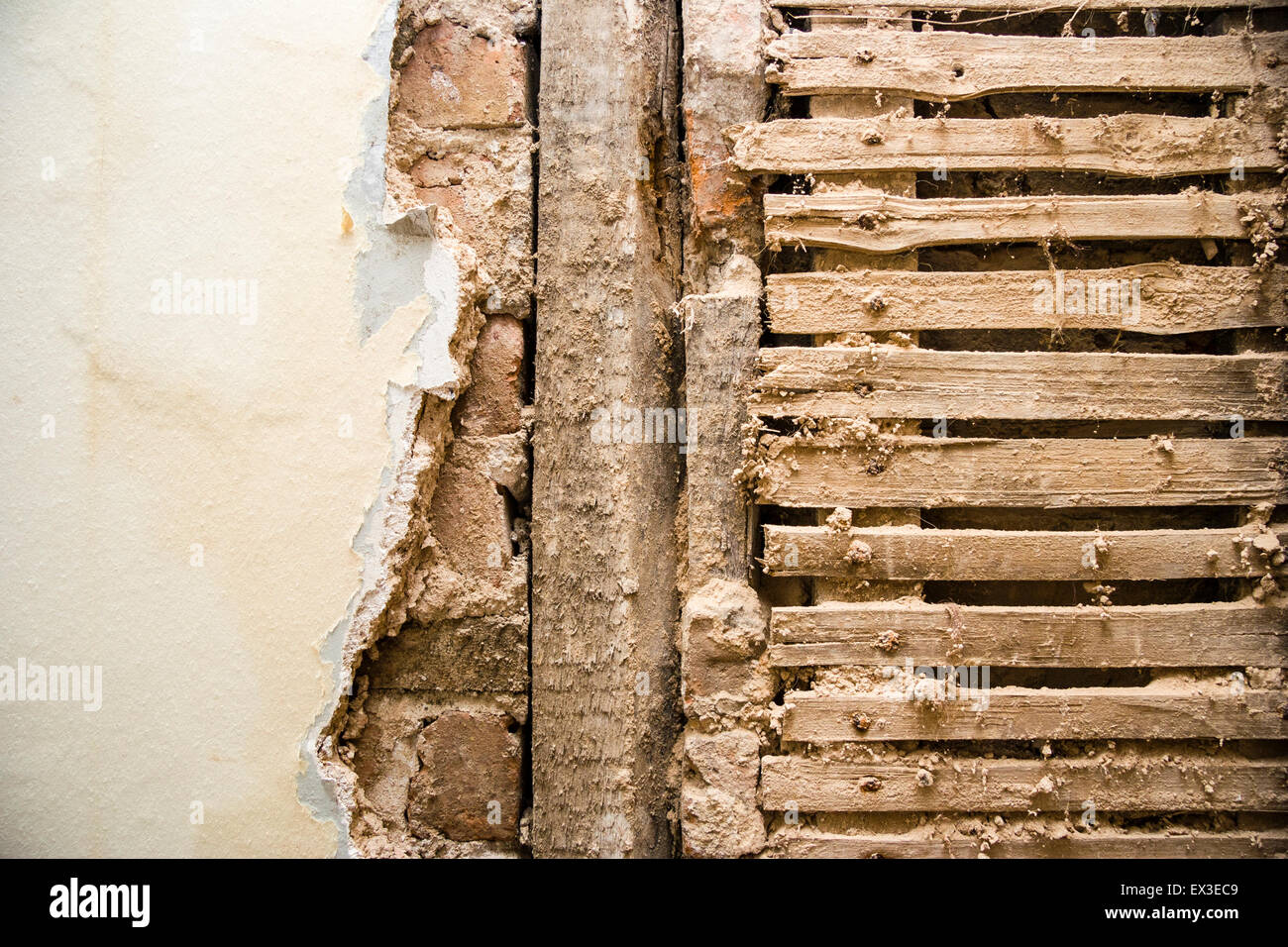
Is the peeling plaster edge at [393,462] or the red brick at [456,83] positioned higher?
the red brick at [456,83]

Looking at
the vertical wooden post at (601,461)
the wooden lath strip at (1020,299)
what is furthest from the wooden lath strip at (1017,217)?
the vertical wooden post at (601,461)

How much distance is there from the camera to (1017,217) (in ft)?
4.54

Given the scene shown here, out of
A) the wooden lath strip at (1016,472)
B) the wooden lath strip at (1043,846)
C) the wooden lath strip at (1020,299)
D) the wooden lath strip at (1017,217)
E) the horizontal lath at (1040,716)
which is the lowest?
the wooden lath strip at (1043,846)

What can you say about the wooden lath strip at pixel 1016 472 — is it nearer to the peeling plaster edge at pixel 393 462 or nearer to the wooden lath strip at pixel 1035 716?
the wooden lath strip at pixel 1035 716

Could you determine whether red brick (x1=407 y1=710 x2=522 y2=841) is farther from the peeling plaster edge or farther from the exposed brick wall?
the peeling plaster edge

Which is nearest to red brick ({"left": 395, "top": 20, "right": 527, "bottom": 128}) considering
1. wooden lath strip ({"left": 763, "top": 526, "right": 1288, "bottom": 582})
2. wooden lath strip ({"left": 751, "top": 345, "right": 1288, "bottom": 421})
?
wooden lath strip ({"left": 751, "top": 345, "right": 1288, "bottom": 421})

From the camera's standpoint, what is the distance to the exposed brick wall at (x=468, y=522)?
1.44 metres

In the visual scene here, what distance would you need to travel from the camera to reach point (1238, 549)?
4.47 feet

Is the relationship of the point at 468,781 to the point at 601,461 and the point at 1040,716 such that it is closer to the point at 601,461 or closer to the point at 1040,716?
the point at 601,461

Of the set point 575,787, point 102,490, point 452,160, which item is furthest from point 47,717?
point 452,160

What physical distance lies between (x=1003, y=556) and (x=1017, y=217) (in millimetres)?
647

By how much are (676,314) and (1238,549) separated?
1.16 metres

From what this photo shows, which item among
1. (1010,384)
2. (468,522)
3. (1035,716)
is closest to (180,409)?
(468,522)

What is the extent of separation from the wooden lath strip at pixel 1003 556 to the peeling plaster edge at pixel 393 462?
68 cm
